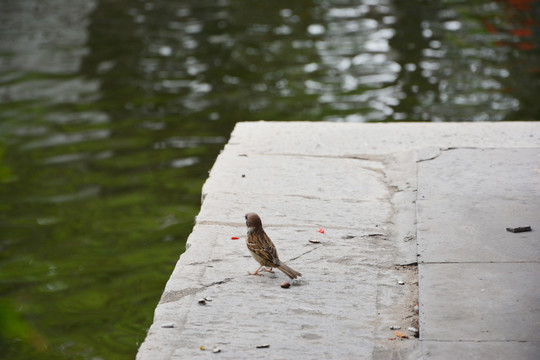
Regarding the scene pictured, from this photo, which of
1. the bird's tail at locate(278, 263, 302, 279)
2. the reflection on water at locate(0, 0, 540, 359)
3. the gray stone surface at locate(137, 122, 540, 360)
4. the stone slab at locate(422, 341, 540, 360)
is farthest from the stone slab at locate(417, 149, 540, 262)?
the reflection on water at locate(0, 0, 540, 359)

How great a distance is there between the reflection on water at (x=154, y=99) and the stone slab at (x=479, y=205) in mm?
1575

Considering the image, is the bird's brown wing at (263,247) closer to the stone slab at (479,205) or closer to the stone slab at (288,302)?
the stone slab at (288,302)

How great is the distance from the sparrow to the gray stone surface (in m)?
0.08

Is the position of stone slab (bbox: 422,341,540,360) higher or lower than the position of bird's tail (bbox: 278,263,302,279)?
higher

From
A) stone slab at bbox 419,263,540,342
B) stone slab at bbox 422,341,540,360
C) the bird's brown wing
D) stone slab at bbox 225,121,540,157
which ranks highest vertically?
the bird's brown wing

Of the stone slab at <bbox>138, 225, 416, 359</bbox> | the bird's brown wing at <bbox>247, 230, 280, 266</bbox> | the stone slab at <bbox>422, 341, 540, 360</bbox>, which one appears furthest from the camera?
the bird's brown wing at <bbox>247, 230, 280, 266</bbox>

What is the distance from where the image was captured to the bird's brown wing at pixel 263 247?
8.96 ft

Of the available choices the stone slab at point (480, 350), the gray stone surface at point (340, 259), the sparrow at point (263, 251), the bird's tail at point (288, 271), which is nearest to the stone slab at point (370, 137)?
the gray stone surface at point (340, 259)

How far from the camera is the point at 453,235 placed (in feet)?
10.3

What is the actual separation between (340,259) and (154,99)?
208 inches

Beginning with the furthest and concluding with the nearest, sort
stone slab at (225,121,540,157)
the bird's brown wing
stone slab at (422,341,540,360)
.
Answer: stone slab at (225,121,540,157), the bird's brown wing, stone slab at (422,341,540,360)

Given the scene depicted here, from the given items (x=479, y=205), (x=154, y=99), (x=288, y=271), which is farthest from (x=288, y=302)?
(x=154, y=99)

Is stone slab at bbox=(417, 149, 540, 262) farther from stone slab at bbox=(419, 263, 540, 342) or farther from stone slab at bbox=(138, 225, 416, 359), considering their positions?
stone slab at bbox=(138, 225, 416, 359)

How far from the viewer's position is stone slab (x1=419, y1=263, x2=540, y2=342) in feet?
7.84
